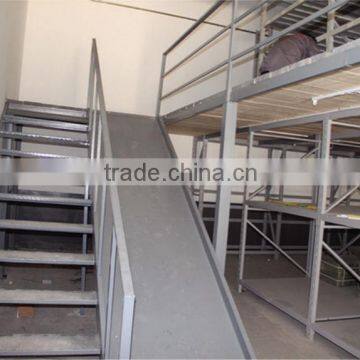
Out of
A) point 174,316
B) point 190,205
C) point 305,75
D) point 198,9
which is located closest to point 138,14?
point 198,9

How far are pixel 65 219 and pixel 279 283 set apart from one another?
10.0 ft

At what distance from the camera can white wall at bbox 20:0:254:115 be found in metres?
5.04

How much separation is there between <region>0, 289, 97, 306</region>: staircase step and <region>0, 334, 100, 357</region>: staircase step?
21cm

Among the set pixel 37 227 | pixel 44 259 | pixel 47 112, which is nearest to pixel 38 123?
pixel 47 112

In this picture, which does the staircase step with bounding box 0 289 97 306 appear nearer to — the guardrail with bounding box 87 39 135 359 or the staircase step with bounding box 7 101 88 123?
the guardrail with bounding box 87 39 135 359

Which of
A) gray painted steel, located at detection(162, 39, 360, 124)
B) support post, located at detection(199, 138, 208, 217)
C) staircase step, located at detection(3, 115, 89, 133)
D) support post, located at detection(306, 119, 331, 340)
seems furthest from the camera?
support post, located at detection(199, 138, 208, 217)

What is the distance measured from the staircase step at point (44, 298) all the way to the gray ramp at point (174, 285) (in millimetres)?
351

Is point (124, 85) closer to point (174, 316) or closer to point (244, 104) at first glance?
point (244, 104)

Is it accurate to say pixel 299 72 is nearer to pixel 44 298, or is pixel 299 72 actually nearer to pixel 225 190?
pixel 225 190

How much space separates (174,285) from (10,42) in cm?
294

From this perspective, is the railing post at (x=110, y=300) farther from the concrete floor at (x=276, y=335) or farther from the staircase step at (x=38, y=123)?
the staircase step at (x=38, y=123)

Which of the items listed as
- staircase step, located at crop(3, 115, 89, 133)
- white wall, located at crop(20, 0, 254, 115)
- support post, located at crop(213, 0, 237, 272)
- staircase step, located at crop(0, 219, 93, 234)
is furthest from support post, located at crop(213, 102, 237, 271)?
white wall, located at crop(20, 0, 254, 115)

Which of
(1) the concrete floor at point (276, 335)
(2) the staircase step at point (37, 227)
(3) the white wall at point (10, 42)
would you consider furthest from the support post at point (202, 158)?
(2) the staircase step at point (37, 227)

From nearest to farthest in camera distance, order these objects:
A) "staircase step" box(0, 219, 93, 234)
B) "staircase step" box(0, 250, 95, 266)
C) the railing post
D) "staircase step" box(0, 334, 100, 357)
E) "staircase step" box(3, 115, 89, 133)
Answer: the railing post < "staircase step" box(0, 334, 100, 357) < "staircase step" box(0, 250, 95, 266) < "staircase step" box(0, 219, 93, 234) < "staircase step" box(3, 115, 89, 133)
